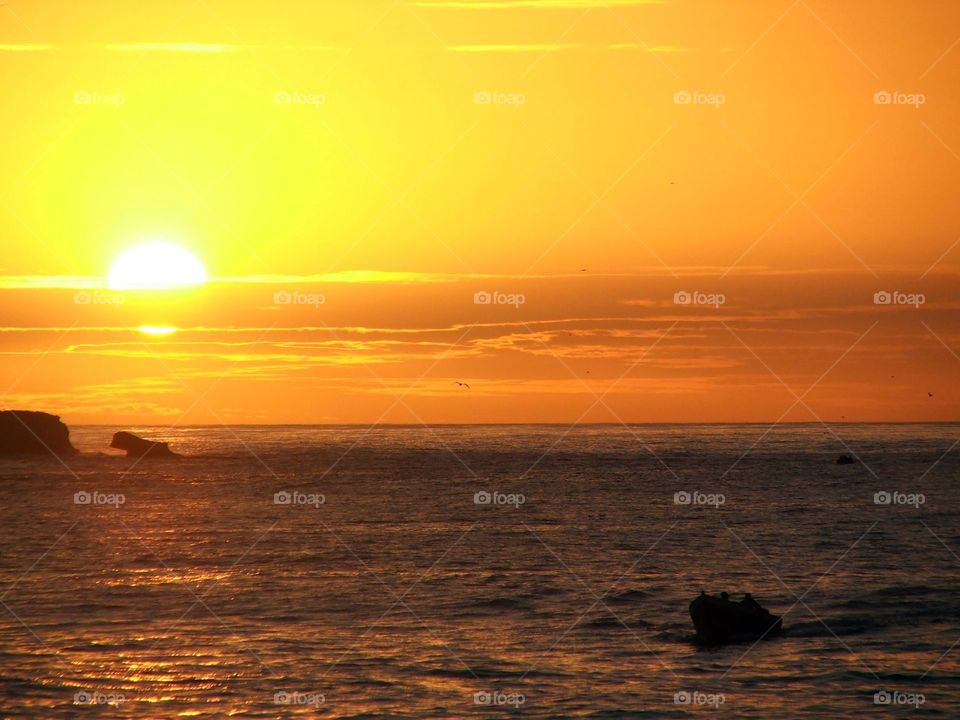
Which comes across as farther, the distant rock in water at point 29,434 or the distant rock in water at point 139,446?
the distant rock in water at point 139,446

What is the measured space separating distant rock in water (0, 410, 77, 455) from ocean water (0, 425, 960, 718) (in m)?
69.8

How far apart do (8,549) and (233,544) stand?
1229cm

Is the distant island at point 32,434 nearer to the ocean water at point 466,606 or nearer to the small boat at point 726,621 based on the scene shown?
the ocean water at point 466,606

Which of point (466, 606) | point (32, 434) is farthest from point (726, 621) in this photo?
point (32, 434)

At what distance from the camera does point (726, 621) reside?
1519 inches

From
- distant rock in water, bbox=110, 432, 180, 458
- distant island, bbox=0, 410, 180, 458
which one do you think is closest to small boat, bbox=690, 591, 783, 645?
distant island, bbox=0, 410, 180, 458

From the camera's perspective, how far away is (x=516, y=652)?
124ft

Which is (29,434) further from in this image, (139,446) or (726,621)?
(726,621)

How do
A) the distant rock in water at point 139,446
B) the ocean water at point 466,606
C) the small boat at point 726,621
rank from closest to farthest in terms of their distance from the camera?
the ocean water at point 466,606 → the small boat at point 726,621 → the distant rock in water at point 139,446

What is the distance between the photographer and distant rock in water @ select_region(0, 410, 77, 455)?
166 metres

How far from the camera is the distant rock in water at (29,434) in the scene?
16575 centimetres

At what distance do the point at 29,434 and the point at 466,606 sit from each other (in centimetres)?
13669

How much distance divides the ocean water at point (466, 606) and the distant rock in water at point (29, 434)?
229ft

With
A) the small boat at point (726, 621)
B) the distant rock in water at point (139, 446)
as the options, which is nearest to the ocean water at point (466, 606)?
the small boat at point (726, 621)
